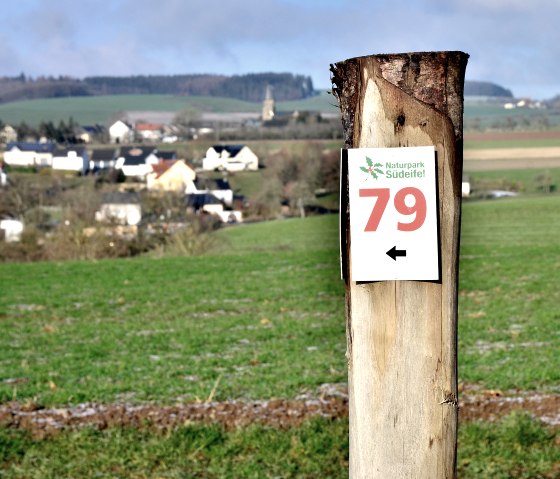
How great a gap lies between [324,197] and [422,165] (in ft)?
128

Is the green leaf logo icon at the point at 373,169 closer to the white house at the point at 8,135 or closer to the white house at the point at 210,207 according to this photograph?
the white house at the point at 210,207

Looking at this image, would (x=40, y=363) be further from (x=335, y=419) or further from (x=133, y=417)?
(x=335, y=419)

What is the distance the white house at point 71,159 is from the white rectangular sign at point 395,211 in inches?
2592

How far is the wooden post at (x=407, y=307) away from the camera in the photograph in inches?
108

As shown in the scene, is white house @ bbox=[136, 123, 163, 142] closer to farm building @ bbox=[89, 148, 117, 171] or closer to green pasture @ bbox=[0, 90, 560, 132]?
green pasture @ bbox=[0, 90, 560, 132]

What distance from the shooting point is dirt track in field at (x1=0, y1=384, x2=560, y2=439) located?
6461 mm

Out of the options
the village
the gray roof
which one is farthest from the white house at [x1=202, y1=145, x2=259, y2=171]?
the gray roof

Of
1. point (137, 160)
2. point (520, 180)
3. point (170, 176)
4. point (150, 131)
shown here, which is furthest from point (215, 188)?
point (150, 131)

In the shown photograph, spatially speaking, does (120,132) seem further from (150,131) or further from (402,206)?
(402,206)

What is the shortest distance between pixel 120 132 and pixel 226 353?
266ft

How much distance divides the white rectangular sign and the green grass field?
2.91 metres

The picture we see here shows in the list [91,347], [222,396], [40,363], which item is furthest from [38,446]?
[91,347]

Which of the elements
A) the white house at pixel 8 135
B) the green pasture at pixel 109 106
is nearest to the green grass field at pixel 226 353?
the green pasture at pixel 109 106

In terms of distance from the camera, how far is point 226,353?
992 cm
